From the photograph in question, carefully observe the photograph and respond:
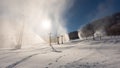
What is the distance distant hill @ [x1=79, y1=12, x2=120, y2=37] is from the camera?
147ft

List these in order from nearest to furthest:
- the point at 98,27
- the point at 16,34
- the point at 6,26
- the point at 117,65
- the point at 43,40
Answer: the point at 117,65
the point at 16,34
the point at 6,26
the point at 43,40
the point at 98,27

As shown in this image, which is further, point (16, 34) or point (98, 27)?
point (98, 27)

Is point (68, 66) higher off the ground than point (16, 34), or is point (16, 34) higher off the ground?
point (16, 34)

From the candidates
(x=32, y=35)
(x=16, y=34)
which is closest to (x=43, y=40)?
(x=32, y=35)

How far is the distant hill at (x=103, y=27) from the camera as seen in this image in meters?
44.8

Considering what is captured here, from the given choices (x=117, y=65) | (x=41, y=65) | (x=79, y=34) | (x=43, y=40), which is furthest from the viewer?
(x=79, y=34)

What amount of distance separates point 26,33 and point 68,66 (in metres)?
28.8

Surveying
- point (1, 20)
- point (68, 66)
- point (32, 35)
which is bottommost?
point (68, 66)

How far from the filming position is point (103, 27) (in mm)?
49969

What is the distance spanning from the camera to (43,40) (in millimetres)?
40062

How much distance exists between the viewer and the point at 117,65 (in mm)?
10016

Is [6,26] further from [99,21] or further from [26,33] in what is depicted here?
Answer: [99,21]

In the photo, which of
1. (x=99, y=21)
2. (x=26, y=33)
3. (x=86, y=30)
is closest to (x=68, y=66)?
(x=26, y=33)

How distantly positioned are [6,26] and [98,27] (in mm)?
24289
